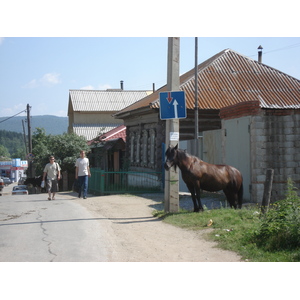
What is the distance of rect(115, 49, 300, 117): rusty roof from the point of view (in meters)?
23.8

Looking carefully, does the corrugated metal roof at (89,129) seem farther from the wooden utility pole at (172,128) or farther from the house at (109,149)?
the wooden utility pole at (172,128)

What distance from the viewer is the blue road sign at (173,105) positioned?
1255 cm

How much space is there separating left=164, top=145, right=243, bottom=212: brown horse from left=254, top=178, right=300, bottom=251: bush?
368 cm

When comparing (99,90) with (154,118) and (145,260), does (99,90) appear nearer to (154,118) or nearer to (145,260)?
(154,118)

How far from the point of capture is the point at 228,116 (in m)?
16.0

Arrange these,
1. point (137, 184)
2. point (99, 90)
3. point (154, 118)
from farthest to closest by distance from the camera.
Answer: point (99, 90), point (154, 118), point (137, 184)

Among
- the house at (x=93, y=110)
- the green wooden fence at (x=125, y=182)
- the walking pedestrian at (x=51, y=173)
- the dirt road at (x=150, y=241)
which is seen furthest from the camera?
the house at (x=93, y=110)

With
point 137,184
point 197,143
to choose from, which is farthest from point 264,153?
point 137,184

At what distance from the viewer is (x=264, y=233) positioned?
27.7 ft

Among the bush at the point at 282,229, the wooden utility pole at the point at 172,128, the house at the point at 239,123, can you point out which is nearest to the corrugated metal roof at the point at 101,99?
the house at the point at 239,123

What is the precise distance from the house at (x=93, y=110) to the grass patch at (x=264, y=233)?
4080cm

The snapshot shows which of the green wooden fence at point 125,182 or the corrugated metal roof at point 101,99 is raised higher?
the corrugated metal roof at point 101,99

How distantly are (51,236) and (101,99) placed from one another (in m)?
44.3

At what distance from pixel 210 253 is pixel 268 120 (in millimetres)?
7227
